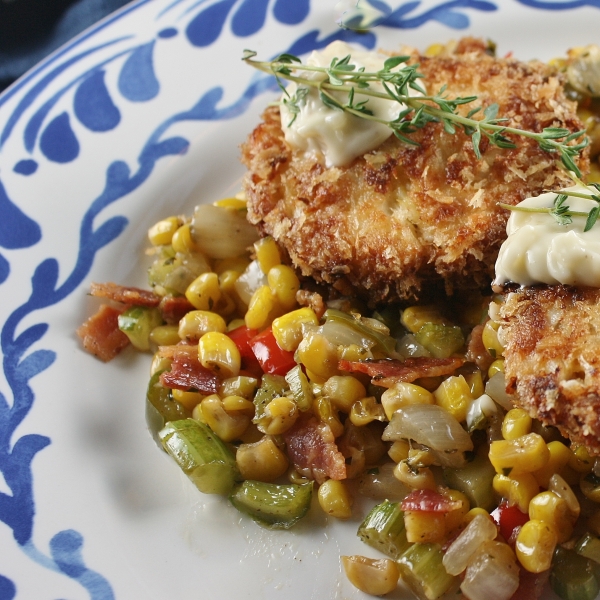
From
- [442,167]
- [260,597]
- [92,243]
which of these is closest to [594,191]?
[442,167]

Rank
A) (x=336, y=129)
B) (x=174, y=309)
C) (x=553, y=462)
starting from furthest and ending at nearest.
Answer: (x=174, y=309), (x=336, y=129), (x=553, y=462)

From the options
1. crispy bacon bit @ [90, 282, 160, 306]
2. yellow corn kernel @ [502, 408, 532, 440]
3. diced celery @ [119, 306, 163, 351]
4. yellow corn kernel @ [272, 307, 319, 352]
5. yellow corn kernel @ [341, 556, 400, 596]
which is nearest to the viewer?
yellow corn kernel @ [341, 556, 400, 596]

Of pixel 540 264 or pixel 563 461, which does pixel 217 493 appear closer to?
pixel 563 461

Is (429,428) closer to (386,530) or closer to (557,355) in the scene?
(386,530)

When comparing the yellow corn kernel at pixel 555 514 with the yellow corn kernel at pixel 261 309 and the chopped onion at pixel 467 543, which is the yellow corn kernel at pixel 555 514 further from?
the yellow corn kernel at pixel 261 309

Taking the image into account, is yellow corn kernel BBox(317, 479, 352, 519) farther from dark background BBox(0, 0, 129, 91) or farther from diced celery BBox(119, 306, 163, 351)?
dark background BBox(0, 0, 129, 91)

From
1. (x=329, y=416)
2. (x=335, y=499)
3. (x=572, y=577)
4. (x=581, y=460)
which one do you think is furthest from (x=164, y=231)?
(x=572, y=577)

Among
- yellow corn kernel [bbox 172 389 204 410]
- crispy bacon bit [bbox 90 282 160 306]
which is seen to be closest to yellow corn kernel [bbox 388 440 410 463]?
yellow corn kernel [bbox 172 389 204 410]
